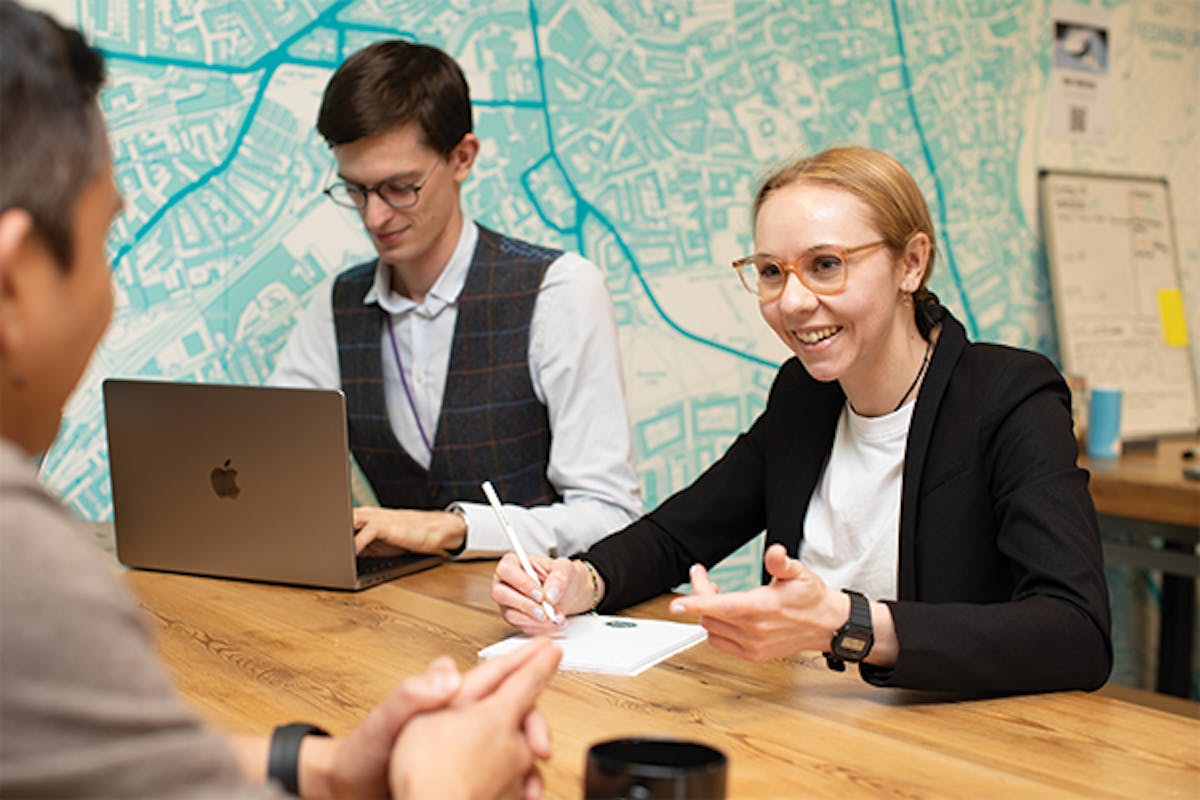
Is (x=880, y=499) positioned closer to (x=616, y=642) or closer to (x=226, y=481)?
(x=616, y=642)

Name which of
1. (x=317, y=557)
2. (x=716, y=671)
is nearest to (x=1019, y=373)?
(x=716, y=671)

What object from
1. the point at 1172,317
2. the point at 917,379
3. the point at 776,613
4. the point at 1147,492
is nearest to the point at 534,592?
the point at 776,613

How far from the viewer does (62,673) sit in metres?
0.56

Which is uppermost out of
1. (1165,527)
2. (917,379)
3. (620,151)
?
(620,151)

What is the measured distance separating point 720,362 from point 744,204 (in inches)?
15.2

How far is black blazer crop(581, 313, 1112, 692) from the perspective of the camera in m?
1.20

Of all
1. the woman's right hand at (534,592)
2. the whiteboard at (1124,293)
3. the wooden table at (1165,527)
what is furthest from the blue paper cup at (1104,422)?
the woman's right hand at (534,592)

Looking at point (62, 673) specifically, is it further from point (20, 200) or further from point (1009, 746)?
point (1009, 746)

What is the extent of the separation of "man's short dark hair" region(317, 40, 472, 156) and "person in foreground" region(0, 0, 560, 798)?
1.25m

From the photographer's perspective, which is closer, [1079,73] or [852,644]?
[852,644]

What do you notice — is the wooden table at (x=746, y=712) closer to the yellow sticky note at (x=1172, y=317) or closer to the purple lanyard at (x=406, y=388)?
the purple lanyard at (x=406, y=388)

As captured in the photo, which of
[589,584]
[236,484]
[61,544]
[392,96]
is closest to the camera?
[61,544]

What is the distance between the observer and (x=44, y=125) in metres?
0.64

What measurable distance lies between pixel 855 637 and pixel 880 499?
1.33 ft
